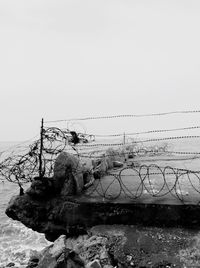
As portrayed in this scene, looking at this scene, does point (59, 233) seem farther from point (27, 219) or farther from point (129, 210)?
point (129, 210)

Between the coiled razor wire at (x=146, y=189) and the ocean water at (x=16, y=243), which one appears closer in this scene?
the coiled razor wire at (x=146, y=189)

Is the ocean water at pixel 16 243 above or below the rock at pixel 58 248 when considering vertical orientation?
below

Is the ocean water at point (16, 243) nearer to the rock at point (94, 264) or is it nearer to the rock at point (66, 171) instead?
the rock at point (66, 171)

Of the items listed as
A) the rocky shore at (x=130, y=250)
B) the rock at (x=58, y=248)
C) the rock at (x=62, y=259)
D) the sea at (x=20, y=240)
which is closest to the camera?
the rocky shore at (x=130, y=250)

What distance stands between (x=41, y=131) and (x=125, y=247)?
4.24 m

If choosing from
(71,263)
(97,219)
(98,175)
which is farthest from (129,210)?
(98,175)

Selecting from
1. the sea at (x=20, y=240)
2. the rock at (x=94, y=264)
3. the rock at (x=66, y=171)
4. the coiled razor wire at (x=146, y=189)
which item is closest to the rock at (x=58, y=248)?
→ the rock at (x=94, y=264)

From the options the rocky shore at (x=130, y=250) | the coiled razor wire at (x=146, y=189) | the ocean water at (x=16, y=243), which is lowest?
the ocean water at (x=16, y=243)

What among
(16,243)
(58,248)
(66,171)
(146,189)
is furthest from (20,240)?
(146,189)

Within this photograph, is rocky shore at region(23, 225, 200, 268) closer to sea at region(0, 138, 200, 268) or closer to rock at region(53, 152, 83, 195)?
rock at region(53, 152, 83, 195)

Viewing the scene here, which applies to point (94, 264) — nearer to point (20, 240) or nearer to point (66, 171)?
point (66, 171)

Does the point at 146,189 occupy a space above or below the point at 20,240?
above

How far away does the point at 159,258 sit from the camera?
6.01m

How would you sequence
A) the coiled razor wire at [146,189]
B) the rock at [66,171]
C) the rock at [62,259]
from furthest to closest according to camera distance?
the rock at [66,171] < the coiled razor wire at [146,189] < the rock at [62,259]
